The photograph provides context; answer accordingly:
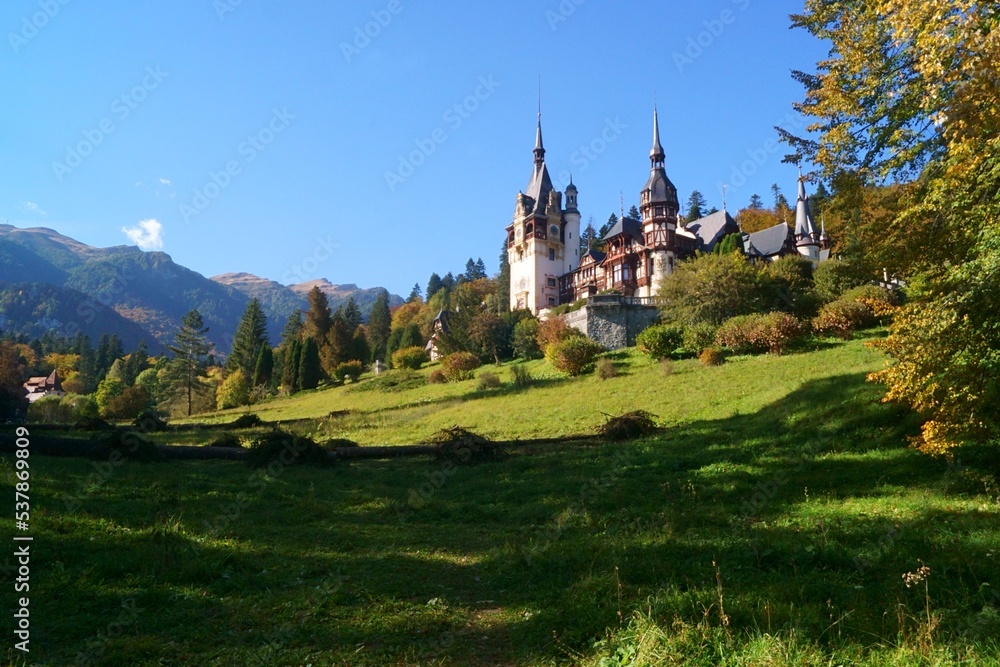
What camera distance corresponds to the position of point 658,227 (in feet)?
171

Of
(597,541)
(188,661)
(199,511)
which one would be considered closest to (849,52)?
(597,541)

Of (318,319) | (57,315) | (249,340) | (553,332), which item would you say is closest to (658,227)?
(553,332)

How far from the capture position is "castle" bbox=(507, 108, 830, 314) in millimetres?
52406

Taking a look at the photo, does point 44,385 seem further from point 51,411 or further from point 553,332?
point 553,332

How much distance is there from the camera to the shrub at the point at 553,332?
131ft

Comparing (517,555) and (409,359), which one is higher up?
(409,359)

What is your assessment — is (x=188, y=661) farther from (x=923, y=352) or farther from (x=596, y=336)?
(x=596, y=336)

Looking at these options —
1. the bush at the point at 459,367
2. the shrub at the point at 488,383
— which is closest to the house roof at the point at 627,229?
the bush at the point at 459,367

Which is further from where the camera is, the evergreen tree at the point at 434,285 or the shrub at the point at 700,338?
the evergreen tree at the point at 434,285

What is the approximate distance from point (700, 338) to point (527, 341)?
618 inches

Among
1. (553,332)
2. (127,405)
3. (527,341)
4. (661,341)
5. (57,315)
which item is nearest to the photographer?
(661,341)

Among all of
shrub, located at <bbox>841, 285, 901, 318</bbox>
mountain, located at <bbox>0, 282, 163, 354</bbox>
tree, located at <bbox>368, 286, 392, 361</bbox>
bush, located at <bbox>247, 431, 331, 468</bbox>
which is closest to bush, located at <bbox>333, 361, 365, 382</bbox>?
tree, located at <bbox>368, 286, 392, 361</bbox>

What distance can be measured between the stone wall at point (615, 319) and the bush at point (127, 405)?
128 feet

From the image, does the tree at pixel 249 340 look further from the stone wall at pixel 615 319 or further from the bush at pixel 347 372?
the stone wall at pixel 615 319
